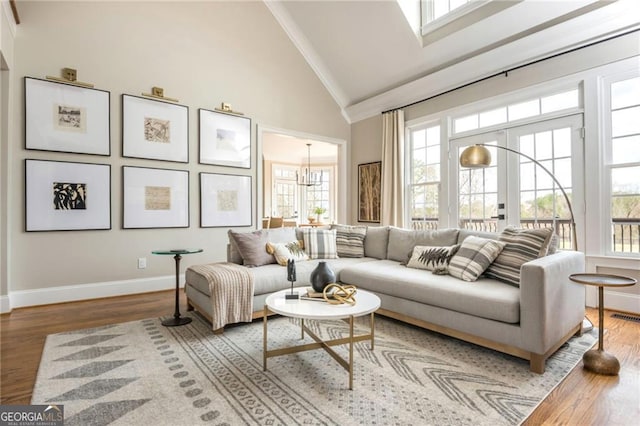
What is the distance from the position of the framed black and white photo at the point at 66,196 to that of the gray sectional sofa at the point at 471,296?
4.93 ft

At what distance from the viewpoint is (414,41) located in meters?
4.44

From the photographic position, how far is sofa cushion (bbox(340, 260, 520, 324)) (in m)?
2.12

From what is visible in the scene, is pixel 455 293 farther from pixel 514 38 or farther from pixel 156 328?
pixel 514 38

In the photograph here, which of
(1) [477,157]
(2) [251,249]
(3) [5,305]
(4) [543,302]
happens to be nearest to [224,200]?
(2) [251,249]

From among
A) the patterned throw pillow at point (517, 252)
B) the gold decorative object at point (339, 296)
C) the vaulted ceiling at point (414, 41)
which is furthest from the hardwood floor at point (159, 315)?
the vaulted ceiling at point (414, 41)

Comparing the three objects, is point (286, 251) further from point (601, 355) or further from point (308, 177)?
point (308, 177)

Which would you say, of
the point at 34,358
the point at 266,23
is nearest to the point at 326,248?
the point at 34,358

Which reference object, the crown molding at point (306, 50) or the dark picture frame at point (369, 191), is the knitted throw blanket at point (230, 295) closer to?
the dark picture frame at point (369, 191)

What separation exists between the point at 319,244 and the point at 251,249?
85 cm

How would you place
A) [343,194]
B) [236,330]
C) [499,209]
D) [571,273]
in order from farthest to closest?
[343,194]
[499,209]
[236,330]
[571,273]

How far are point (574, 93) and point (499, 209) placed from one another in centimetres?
147

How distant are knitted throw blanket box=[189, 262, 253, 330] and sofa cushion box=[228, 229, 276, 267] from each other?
47 cm

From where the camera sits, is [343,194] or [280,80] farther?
[343,194]

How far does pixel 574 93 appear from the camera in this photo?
11.5ft
